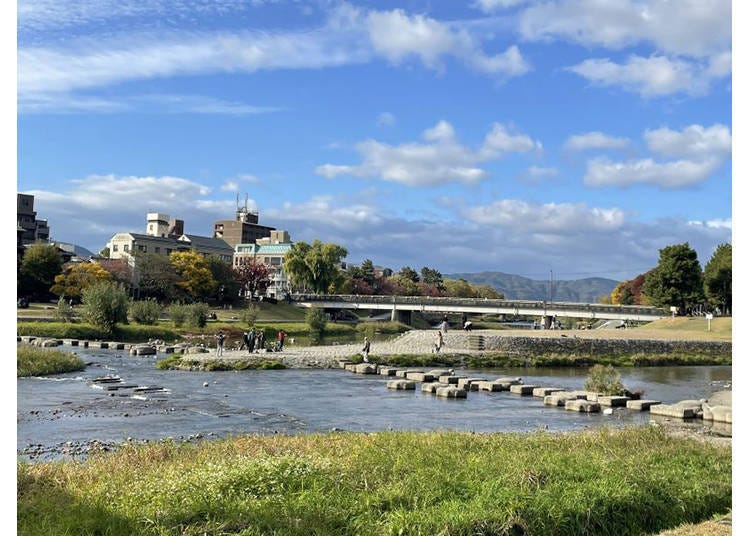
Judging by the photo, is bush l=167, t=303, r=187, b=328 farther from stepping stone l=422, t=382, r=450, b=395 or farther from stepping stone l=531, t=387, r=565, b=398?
stepping stone l=531, t=387, r=565, b=398

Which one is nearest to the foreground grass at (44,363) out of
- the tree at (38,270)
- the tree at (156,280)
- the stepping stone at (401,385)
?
the stepping stone at (401,385)

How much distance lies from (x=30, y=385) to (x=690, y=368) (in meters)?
47.6

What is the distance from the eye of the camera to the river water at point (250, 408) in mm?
22703

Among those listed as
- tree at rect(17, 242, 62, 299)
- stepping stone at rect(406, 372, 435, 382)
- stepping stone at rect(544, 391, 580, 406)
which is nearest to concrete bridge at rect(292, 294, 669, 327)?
tree at rect(17, 242, 62, 299)

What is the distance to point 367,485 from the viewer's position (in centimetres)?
1209

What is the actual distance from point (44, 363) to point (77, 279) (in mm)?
65174

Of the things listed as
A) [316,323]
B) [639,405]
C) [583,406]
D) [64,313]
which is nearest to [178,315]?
[64,313]

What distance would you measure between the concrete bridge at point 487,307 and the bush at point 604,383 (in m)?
64.6

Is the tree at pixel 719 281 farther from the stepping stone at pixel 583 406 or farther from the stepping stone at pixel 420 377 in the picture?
the stepping stone at pixel 583 406

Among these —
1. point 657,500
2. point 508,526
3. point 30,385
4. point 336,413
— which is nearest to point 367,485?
point 508,526

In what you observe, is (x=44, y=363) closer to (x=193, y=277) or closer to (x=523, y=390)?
(x=523, y=390)

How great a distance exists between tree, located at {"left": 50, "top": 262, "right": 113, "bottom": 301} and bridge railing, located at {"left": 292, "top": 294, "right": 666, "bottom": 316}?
114 ft

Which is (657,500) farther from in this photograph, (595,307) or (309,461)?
(595,307)

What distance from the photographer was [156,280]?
4318 inches
